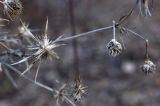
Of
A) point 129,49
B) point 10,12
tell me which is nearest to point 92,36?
point 129,49

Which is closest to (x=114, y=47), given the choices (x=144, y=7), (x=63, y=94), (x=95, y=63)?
(x=144, y=7)

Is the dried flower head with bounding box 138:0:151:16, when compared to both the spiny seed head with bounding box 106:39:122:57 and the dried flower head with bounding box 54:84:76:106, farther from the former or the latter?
the dried flower head with bounding box 54:84:76:106

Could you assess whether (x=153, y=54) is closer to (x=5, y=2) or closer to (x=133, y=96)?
(x=133, y=96)

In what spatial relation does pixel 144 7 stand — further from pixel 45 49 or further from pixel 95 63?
pixel 95 63

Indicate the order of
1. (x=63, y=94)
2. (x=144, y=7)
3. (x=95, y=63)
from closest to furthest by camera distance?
(x=144, y=7)
(x=63, y=94)
(x=95, y=63)

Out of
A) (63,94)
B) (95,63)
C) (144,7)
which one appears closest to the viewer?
(144,7)

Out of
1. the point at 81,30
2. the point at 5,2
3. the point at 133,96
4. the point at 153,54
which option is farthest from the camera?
the point at 81,30

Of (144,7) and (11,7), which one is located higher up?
(144,7)

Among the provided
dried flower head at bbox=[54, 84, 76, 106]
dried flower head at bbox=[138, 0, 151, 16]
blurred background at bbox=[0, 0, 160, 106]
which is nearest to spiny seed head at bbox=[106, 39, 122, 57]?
dried flower head at bbox=[138, 0, 151, 16]
